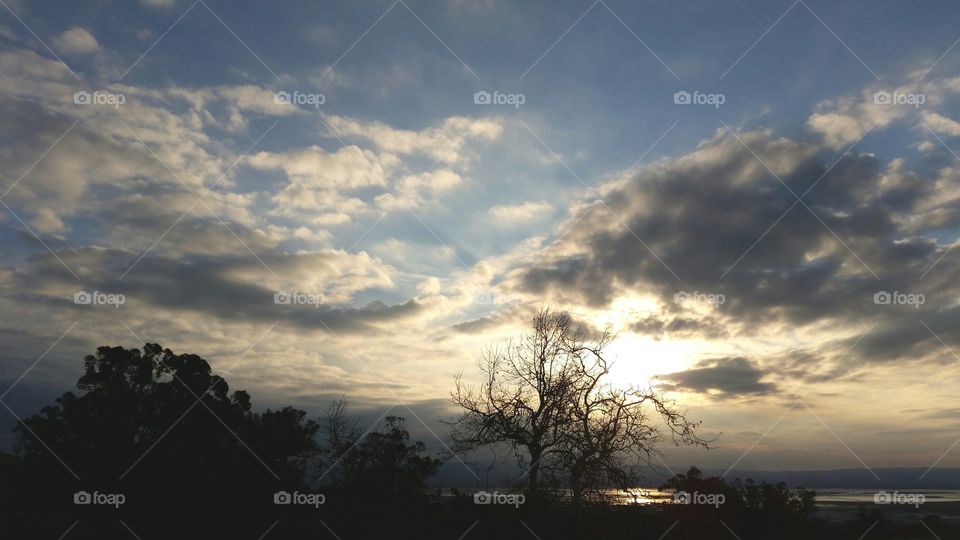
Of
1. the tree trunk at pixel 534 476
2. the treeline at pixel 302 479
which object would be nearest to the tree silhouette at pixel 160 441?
the treeline at pixel 302 479

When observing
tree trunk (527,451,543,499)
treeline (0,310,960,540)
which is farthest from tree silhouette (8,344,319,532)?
tree trunk (527,451,543,499)

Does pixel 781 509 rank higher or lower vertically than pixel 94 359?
lower

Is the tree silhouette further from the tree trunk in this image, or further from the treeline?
the tree trunk

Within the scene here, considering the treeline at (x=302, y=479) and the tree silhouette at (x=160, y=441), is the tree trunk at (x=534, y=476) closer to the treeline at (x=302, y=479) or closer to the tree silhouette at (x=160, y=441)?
the treeline at (x=302, y=479)

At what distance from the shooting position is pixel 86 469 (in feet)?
109

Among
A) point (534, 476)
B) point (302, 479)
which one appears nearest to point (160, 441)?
point (302, 479)

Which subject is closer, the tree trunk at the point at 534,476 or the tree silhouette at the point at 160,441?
the tree trunk at the point at 534,476

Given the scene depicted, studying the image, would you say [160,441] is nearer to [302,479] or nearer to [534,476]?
[302,479]

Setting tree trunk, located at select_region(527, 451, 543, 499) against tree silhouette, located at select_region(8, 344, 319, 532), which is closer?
tree trunk, located at select_region(527, 451, 543, 499)

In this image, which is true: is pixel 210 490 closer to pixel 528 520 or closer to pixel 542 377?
pixel 528 520

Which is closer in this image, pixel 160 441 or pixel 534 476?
pixel 534 476

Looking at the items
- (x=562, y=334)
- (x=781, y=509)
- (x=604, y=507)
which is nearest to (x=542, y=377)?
(x=562, y=334)

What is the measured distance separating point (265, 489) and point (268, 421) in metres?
8.24

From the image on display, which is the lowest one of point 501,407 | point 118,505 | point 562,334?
point 118,505
